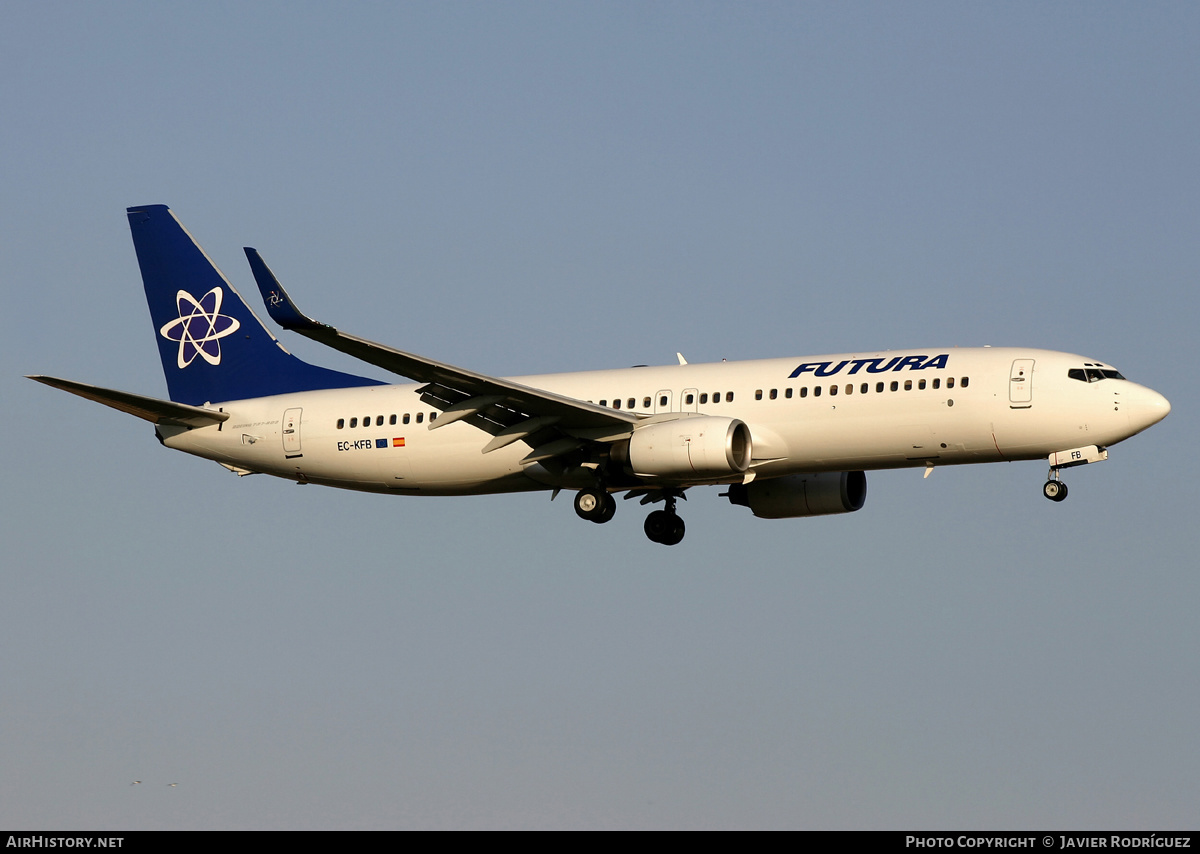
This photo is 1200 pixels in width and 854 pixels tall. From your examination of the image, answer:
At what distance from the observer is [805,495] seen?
4603 cm

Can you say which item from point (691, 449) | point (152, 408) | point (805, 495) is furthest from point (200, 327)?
point (805, 495)

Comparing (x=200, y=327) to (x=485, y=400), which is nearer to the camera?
(x=485, y=400)

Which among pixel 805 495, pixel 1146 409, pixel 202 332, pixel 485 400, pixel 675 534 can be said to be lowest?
pixel 675 534

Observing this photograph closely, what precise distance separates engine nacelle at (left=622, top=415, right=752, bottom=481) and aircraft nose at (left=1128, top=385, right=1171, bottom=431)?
30.4 feet

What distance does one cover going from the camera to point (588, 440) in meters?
42.6

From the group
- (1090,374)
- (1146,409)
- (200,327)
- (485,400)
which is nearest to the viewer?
(1146,409)

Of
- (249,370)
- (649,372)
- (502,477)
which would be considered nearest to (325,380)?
(249,370)

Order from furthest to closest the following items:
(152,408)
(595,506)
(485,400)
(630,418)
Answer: (152,408)
(595,506)
(630,418)
(485,400)

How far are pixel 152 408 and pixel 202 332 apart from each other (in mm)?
4553

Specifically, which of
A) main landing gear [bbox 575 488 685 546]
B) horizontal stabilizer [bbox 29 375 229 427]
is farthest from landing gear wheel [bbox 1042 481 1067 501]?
horizontal stabilizer [bbox 29 375 229 427]

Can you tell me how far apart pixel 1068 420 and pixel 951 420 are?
2767 millimetres

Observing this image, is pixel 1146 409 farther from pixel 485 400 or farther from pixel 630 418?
pixel 485 400

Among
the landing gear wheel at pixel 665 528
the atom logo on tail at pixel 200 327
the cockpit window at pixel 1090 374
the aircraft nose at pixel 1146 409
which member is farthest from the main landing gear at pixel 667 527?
the atom logo on tail at pixel 200 327

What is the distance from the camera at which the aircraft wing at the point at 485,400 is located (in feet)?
122
